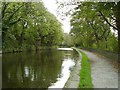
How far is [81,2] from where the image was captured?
2430cm

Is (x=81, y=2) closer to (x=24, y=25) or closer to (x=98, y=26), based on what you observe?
(x=98, y=26)

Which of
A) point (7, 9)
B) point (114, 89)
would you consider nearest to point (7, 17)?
point (7, 9)

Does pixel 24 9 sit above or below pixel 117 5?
above

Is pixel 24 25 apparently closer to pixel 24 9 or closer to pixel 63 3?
pixel 24 9

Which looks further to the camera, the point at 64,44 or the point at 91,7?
the point at 64,44

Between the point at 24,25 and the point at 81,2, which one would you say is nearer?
the point at 81,2

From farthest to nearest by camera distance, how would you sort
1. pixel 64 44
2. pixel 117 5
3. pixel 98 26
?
1. pixel 64 44
2. pixel 98 26
3. pixel 117 5

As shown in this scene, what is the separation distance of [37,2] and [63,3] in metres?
15.3

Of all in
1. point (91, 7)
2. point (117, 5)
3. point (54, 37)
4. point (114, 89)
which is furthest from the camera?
point (54, 37)

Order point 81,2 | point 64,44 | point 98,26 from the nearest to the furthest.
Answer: point 81,2 → point 98,26 → point 64,44

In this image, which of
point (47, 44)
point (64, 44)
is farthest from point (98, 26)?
point (64, 44)

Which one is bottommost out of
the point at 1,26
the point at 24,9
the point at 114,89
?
the point at 114,89

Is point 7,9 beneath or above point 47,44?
above

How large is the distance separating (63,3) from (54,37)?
59640mm
